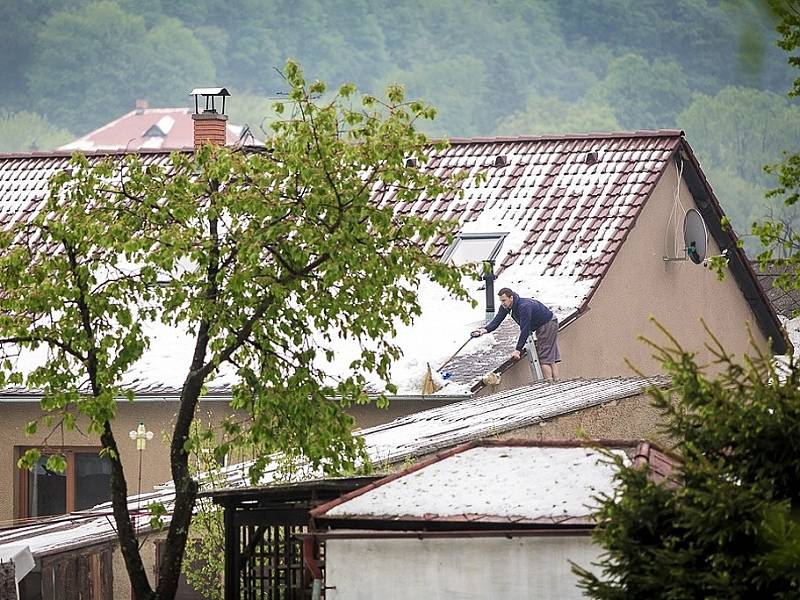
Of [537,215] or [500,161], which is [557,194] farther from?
[500,161]

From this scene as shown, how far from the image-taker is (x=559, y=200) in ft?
82.3

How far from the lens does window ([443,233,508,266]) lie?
24.0 meters

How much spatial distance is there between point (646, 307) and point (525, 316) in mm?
4801

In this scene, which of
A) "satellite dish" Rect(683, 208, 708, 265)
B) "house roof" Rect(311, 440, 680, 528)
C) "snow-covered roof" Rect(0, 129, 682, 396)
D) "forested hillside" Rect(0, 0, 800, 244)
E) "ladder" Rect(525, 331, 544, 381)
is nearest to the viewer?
"house roof" Rect(311, 440, 680, 528)

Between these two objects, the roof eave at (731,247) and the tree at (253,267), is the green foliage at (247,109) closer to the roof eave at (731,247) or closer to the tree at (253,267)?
the roof eave at (731,247)

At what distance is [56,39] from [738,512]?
6481 inches

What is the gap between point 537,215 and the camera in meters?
24.8

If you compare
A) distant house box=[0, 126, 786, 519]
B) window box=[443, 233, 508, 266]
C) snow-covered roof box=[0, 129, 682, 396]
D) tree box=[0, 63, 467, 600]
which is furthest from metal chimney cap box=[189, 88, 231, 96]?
tree box=[0, 63, 467, 600]

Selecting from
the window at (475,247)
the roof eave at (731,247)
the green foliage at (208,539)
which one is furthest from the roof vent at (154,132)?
the green foliage at (208,539)

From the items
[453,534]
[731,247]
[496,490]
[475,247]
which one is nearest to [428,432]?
[496,490]

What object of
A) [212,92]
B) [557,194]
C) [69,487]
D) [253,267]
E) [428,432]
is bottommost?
[69,487]

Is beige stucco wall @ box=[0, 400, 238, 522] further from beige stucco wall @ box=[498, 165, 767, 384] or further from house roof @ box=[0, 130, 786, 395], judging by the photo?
beige stucco wall @ box=[498, 165, 767, 384]

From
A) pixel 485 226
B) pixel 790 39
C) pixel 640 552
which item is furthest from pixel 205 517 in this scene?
pixel 485 226

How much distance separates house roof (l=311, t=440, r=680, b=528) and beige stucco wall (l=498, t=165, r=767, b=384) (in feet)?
36.7
